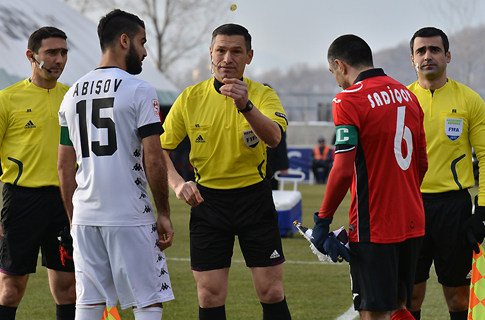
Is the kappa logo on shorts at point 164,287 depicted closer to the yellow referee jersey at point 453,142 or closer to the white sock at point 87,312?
the white sock at point 87,312

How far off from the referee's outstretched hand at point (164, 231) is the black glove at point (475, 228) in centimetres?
225

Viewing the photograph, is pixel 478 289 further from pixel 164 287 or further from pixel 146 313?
pixel 146 313

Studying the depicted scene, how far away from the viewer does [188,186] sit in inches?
152

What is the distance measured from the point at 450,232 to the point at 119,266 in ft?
8.26

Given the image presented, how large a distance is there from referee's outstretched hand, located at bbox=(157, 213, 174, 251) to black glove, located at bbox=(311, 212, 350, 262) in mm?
854

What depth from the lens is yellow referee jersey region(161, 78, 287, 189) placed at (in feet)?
13.5

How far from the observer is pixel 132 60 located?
360cm

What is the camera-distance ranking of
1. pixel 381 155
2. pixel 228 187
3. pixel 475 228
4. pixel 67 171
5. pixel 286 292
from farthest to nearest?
1. pixel 286 292
2. pixel 475 228
3. pixel 228 187
4. pixel 67 171
5. pixel 381 155

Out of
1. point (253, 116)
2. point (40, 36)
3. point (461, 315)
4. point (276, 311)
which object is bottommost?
point (461, 315)

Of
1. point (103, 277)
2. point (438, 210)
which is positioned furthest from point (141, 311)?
point (438, 210)

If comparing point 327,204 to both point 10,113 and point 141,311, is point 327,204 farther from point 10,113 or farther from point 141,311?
point 10,113

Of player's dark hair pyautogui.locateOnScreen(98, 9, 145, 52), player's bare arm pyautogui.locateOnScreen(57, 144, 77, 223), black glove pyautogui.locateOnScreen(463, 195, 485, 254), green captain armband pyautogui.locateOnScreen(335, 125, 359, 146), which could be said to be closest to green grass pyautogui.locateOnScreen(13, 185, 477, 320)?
black glove pyautogui.locateOnScreen(463, 195, 485, 254)

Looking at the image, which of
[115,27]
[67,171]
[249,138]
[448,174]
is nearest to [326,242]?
[249,138]

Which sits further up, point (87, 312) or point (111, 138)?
point (111, 138)
